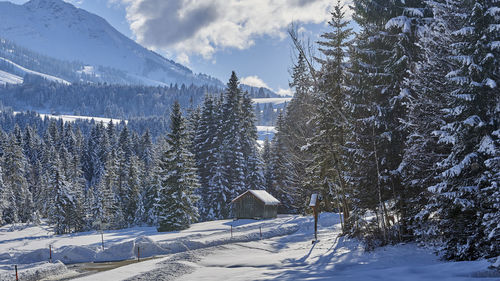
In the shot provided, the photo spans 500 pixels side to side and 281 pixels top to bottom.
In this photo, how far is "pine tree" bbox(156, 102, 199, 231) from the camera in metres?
39.1

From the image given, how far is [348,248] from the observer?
1866 cm

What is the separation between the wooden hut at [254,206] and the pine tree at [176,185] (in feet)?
20.5

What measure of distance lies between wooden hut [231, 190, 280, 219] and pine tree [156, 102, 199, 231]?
6248mm

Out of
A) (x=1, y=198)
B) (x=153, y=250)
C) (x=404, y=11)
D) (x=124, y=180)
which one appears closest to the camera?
(x=404, y=11)

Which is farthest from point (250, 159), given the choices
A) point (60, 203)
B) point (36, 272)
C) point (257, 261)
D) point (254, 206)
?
point (36, 272)

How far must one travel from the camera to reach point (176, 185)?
40.3 m

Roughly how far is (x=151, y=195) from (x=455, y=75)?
43794 mm

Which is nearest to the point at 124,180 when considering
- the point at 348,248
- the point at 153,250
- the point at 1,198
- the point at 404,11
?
the point at 1,198

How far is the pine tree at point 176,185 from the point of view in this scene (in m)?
39.1

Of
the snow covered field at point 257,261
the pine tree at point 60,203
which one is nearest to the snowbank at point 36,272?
the snow covered field at point 257,261

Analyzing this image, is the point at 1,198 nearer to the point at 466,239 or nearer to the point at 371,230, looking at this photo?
the point at 371,230

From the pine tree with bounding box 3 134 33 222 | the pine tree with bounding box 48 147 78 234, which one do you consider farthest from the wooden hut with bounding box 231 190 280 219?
the pine tree with bounding box 3 134 33 222

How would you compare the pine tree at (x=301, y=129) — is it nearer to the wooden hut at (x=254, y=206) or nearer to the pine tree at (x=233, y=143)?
the wooden hut at (x=254, y=206)

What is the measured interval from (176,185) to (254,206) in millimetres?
10183
